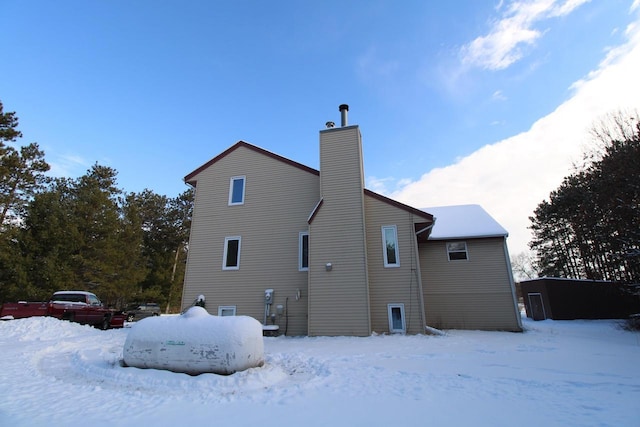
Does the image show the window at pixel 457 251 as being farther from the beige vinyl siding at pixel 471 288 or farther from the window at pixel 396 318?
the window at pixel 396 318

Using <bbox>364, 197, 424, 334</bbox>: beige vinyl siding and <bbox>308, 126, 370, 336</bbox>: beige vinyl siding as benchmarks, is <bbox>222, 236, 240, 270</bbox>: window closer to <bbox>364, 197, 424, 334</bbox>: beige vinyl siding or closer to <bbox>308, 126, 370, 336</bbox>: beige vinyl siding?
<bbox>308, 126, 370, 336</bbox>: beige vinyl siding

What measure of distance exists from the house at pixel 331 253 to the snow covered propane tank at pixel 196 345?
5.67 meters

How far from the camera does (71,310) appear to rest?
45.3 ft

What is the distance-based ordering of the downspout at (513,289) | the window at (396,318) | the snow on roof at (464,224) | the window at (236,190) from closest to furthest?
the window at (396,318) < the downspout at (513,289) < the snow on roof at (464,224) < the window at (236,190)

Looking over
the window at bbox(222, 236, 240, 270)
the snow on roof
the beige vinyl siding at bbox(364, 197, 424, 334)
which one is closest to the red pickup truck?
the window at bbox(222, 236, 240, 270)

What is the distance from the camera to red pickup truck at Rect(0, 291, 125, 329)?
13.1 meters

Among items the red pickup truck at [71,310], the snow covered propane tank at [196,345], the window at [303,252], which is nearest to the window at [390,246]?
the window at [303,252]

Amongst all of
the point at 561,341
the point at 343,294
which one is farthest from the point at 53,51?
the point at 561,341

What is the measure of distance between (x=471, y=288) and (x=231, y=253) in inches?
417

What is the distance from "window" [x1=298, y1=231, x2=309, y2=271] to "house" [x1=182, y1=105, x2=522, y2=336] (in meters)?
0.04

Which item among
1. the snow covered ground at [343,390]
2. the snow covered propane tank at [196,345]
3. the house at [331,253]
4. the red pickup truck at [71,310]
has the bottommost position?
the snow covered ground at [343,390]

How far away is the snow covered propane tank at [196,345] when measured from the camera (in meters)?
5.34

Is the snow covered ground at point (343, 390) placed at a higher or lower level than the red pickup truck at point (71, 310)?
lower

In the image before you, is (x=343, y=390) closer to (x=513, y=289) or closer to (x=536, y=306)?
(x=513, y=289)
